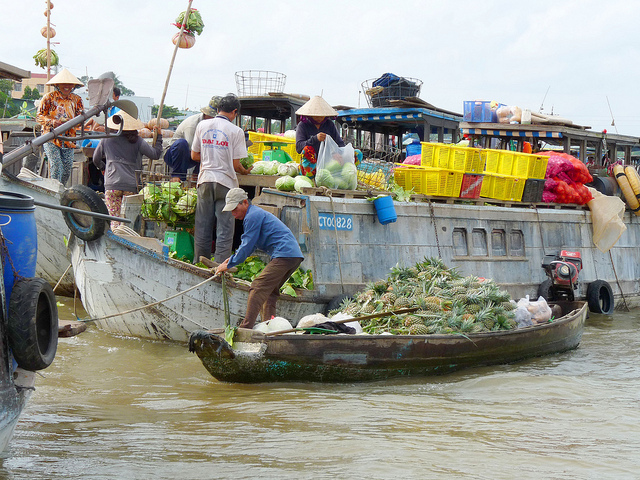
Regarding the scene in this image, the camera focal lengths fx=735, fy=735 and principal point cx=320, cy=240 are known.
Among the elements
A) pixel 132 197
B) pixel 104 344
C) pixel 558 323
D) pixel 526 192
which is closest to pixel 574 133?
pixel 526 192

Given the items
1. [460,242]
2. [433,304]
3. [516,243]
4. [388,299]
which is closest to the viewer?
[433,304]

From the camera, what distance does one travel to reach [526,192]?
41.9 feet

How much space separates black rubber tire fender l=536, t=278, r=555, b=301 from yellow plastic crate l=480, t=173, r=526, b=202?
1.49 m

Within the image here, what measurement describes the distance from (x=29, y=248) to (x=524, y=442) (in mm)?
3873

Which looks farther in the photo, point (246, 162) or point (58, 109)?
point (58, 109)

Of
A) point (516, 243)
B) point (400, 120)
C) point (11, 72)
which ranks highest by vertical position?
point (400, 120)

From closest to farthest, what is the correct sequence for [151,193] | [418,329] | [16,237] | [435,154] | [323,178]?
[16,237] < [418,329] < [151,193] < [323,178] < [435,154]

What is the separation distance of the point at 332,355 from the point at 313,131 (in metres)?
3.92

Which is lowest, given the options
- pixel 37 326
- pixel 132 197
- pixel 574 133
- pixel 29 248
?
pixel 37 326

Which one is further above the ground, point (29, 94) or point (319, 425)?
point (29, 94)

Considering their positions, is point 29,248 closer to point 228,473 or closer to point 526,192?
point 228,473

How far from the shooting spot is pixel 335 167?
979 centimetres

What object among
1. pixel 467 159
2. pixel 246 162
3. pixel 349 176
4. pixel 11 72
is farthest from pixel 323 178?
pixel 11 72

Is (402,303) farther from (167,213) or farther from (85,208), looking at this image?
(85,208)
